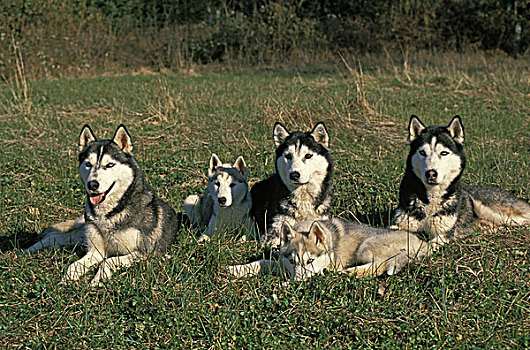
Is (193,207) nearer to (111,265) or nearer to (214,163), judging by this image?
(214,163)

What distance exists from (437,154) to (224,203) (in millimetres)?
2458

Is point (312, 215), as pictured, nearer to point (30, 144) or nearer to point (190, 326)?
point (190, 326)

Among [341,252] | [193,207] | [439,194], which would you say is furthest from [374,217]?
[193,207]

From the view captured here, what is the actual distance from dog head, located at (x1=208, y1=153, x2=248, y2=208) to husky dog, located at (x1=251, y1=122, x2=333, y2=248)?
1.88 feet

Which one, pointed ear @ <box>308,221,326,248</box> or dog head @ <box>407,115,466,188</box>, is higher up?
dog head @ <box>407,115,466,188</box>

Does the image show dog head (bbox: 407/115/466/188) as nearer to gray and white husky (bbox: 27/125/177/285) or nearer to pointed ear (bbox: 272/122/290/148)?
pointed ear (bbox: 272/122/290/148)

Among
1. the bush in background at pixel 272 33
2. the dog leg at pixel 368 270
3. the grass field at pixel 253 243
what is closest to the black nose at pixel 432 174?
the grass field at pixel 253 243

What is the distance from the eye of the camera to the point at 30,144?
32.9 ft

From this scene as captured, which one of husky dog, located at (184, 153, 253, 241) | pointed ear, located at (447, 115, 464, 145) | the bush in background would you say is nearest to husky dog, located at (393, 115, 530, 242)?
pointed ear, located at (447, 115, 464, 145)

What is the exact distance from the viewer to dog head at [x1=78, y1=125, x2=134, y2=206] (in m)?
5.08

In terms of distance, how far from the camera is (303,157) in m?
5.84

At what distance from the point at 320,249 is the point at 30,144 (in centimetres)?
725

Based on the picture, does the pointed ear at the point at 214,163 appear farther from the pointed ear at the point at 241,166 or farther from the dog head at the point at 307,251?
the dog head at the point at 307,251

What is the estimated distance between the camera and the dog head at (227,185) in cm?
634
